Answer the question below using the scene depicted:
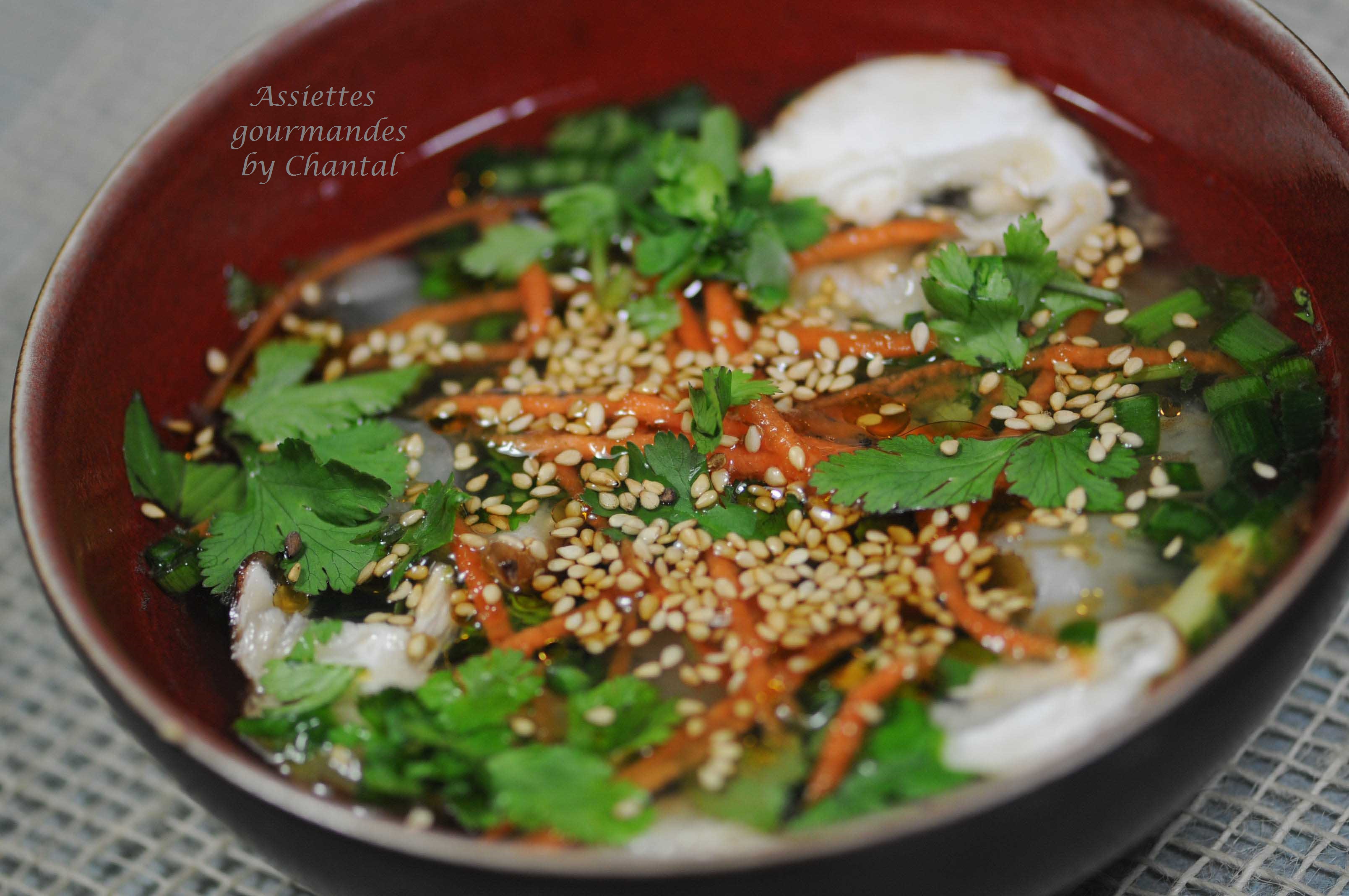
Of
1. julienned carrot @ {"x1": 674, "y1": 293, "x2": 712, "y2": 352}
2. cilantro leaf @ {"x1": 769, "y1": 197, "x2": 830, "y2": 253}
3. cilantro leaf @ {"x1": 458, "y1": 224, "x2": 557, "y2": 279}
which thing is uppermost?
cilantro leaf @ {"x1": 458, "y1": 224, "x2": 557, "y2": 279}

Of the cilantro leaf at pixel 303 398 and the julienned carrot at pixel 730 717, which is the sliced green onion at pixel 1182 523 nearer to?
the julienned carrot at pixel 730 717

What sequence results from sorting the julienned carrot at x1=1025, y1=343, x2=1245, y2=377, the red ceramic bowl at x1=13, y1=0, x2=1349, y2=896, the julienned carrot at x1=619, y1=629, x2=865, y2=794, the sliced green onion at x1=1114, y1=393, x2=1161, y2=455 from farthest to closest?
the julienned carrot at x1=1025, y1=343, x2=1245, y2=377
the sliced green onion at x1=1114, y1=393, x2=1161, y2=455
the julienned carrot at x1=619, y1=629, x2=865, y2=794
the red ceramic bowl at x1=13, y1=0, x2=1349, y2=896

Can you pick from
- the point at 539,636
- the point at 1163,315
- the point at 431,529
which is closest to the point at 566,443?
the point at 431,529

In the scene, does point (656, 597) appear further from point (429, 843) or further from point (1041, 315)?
point (1041, 315)

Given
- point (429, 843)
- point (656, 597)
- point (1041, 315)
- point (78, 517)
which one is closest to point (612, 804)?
point (429, 843)

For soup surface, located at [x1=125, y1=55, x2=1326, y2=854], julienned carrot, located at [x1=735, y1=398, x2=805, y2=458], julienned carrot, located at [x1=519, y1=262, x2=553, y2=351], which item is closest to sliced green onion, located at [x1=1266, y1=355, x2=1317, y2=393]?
soup surface, located at [x1=125, y1=55, x2=1326, y2=854]

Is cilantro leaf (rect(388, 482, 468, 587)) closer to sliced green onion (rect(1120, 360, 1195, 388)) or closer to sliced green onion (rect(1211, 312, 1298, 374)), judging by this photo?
sliced green onion (rect(1120, 360, 1195, 388))
